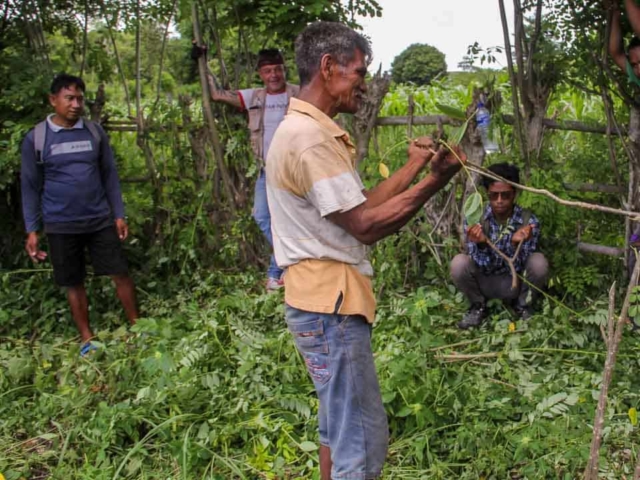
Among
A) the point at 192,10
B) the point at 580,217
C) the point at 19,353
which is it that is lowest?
the point at 19,353

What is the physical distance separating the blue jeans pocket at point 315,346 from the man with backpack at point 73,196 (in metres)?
2.45

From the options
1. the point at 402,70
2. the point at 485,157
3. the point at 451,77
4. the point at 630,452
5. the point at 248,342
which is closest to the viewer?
the point at 630,452

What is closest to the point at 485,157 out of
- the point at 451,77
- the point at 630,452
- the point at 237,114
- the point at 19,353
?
the point at 237,114

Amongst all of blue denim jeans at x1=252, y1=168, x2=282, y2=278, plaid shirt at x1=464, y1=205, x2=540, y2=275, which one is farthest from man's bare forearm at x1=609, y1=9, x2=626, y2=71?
blue denim jeans at x1=252, y1=168, x2=282, y2=278

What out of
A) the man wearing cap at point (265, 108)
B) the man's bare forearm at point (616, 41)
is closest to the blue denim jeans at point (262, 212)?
the man wearing cap at point (265, 108)

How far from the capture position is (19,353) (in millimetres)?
4633

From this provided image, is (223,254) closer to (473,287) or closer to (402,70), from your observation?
(473,287)

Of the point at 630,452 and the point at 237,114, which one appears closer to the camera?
the point at 630,452

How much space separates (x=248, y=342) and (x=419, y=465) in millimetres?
1318

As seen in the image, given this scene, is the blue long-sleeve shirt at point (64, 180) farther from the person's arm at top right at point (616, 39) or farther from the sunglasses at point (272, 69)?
the person's arm at top right at point (616, 39)

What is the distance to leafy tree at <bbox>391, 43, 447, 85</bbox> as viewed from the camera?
49.3ft

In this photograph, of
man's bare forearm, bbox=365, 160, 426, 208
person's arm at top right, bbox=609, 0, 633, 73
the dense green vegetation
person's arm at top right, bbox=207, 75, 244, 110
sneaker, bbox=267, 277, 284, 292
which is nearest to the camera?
man's bare forearm, bbox=365, 160, 426, 208

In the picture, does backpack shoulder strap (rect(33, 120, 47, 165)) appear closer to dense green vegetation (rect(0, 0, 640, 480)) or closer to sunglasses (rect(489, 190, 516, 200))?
dense green vegetation (rect(0, 0, 640, 480))

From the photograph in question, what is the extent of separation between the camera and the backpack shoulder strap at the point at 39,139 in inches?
182
